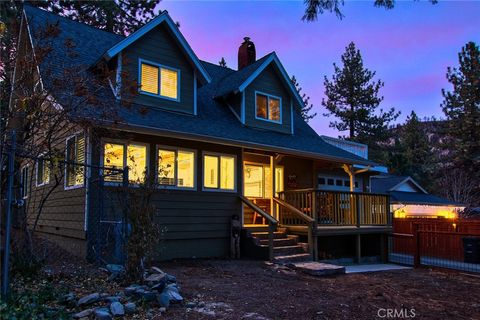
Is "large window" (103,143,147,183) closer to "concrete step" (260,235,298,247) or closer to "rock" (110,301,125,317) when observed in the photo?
"concrete step" (260,235,298,247)

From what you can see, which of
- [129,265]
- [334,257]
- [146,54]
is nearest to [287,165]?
[334,257]

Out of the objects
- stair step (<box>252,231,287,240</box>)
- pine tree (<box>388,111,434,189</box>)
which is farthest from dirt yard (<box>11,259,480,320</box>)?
pine tree (<box>388,111,434,189</box>)

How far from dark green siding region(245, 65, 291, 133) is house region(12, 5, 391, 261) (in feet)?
0.15

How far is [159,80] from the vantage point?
1162 centimetres

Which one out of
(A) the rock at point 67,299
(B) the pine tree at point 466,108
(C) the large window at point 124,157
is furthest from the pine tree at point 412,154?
Result: (A) the rock at point 67,299

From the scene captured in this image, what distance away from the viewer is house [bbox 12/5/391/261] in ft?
30.0

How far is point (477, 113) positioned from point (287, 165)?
1974cm

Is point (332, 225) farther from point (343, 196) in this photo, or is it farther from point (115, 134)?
point (115, 134)

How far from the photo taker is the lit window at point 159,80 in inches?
A: 446

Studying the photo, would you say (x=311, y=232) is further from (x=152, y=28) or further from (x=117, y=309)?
(x=117, y=309)

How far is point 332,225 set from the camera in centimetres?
1225

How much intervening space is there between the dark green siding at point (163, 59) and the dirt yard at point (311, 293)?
15.0ft

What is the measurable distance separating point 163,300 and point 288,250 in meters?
6.40

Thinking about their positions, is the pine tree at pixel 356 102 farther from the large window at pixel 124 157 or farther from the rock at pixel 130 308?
the rock at pixel 130 308
